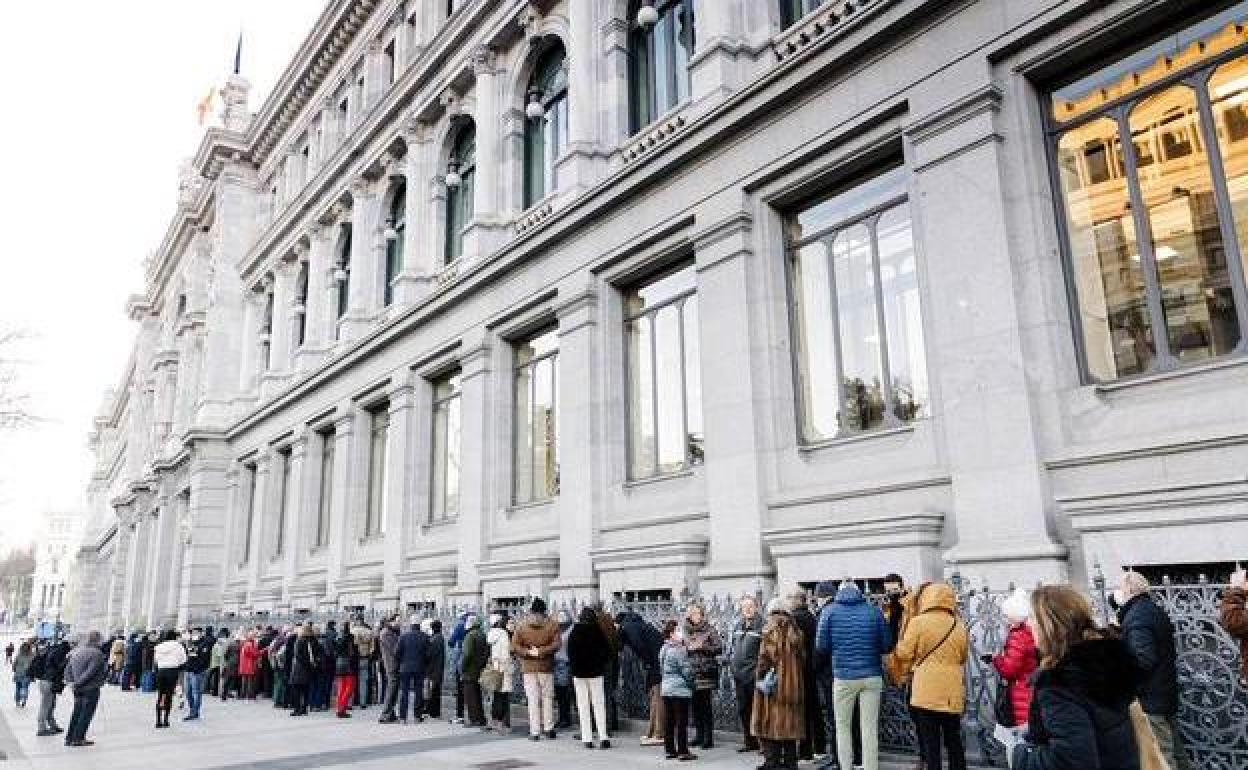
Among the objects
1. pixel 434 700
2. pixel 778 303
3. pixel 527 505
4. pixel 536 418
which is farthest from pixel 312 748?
pixel 778 303

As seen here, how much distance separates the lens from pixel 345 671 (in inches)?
621

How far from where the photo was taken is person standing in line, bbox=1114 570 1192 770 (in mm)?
6055

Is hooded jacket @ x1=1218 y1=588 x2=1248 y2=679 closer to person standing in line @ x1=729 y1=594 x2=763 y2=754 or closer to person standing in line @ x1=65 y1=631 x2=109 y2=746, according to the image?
person standing in line @ x1=729 y1=594 x2=763 y2=754

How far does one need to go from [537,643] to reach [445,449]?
9764mm

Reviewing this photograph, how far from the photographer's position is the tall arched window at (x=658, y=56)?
51.2 ft

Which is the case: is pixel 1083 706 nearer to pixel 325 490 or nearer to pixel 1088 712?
pixel 1088 712

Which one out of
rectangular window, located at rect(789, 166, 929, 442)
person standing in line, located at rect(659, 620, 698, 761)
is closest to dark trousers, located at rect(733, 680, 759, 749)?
person standing in line, located at rect(659, 620, 698, 761)

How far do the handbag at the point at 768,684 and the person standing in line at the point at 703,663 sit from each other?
1.42 m

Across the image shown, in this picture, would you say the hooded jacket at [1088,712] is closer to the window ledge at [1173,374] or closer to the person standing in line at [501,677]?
the window ledge at [1173,374]

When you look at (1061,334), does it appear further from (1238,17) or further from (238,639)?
(238,639)

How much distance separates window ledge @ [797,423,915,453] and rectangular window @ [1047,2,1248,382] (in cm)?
217

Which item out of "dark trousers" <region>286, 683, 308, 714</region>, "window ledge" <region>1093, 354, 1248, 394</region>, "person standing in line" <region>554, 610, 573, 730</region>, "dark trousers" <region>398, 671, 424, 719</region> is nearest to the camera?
"window ledge" <region>1093, 354, 1248, 394</region>

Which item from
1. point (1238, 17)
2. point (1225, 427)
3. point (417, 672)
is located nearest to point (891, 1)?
point (1238, 17)

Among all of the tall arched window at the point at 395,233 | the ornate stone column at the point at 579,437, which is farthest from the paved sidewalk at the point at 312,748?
the tall arched window at the point at 395,233
